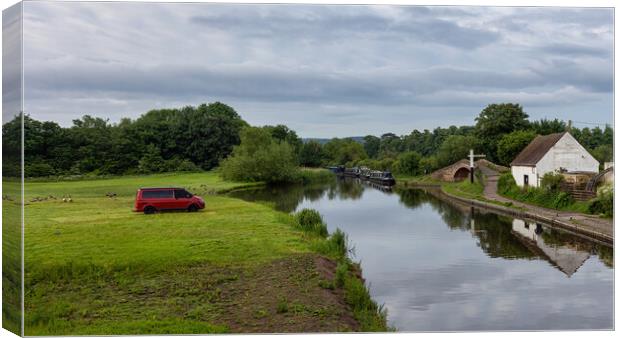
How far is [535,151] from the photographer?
1723 centimetres

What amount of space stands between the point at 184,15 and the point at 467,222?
13.6 m

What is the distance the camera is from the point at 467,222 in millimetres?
19609

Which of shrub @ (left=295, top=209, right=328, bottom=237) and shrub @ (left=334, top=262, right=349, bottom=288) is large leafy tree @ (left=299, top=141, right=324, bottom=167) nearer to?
shrub @ (left=295, top=209, right=328, bottom=237)

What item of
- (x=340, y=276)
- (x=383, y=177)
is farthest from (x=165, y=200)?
(x=383, y=177)

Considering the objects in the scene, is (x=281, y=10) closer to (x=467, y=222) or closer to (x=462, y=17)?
(x=462, y=17)

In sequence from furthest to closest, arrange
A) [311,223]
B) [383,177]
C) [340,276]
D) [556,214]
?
1. [383,177]
2. [556,214]
3. [311,223]
4. [340,276]

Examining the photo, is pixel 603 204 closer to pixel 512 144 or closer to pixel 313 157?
pixel 512 144

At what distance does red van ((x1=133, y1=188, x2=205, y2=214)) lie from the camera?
39.6 feet

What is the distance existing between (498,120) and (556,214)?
5.33m

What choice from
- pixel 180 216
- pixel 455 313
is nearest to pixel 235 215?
pixel 180 216

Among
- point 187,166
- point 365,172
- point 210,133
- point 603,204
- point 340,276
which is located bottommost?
point 340,276

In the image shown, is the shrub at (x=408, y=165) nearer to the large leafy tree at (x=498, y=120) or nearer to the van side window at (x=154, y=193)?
the large leafy tree at (x=498, y=120)

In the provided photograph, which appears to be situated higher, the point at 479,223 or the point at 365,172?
the point at 365,172

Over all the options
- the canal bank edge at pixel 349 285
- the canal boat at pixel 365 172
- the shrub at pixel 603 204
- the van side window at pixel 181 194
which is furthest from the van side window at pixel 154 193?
the canal boat at pixel 365 172
